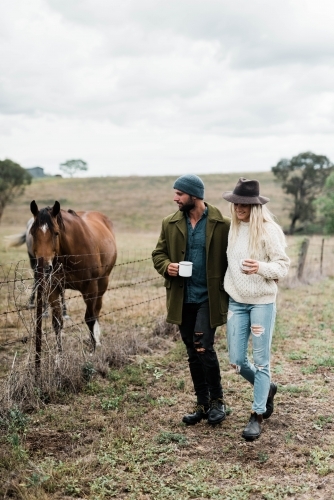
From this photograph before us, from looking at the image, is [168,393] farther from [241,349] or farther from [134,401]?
[241,349]

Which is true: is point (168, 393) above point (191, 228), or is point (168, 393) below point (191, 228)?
below

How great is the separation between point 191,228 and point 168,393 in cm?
198

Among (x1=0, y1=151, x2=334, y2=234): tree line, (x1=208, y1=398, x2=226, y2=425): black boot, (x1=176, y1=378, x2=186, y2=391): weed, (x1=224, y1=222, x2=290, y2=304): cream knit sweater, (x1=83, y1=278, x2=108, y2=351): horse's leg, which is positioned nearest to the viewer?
(x1=224, y1=222, x2=290, y2=304): cream knit sweater

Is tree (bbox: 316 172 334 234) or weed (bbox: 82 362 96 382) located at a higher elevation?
tree (bbox: 316 172 334 234)

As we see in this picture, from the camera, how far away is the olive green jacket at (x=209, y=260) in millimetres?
4102

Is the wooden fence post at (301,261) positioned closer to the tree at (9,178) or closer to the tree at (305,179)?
the tree at (305,179)

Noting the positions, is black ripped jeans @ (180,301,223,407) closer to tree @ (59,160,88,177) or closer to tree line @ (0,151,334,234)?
tree line @ (0,151,334,234)

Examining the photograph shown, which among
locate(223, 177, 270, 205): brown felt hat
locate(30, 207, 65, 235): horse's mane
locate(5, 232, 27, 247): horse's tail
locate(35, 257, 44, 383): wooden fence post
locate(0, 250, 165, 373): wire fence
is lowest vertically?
locate(0, 250, 165, 373): wire fence

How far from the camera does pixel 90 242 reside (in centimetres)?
680

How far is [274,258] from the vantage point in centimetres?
390

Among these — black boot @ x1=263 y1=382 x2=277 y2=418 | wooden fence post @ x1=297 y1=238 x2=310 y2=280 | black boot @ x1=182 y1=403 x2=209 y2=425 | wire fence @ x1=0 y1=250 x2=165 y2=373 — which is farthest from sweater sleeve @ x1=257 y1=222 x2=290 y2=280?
Result: wooden fence post @ x1=297 y1=238 x2=310 y2=280

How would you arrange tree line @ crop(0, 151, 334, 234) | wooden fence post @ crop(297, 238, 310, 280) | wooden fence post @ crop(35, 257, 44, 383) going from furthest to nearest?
tree line @ crop(0, 151, 334, 234) → wooden fence post @ crop(297, 238, 310, 280) → wooden fence post @ crop(35, 257, 44, 383)

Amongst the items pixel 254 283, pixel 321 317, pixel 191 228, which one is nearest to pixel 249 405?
pixel 254 283

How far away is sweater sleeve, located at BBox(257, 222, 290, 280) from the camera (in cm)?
382
